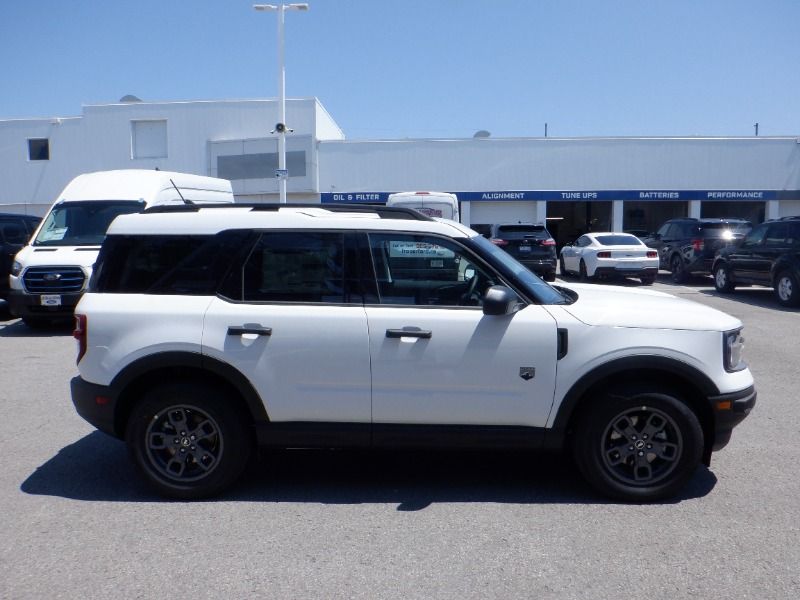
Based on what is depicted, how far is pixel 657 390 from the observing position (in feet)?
15.4

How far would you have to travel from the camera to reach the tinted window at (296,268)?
4844 mm

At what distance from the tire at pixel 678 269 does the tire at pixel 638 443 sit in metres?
17.3

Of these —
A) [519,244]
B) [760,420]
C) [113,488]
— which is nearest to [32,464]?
[113,488]

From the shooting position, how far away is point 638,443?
15.5 ft

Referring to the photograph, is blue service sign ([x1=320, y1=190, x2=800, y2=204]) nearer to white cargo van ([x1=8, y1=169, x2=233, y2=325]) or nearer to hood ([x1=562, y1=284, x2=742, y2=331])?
white cargo van ([x1=8, y1=169, x2=233, y2=325])

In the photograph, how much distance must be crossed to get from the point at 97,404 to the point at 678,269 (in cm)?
1938

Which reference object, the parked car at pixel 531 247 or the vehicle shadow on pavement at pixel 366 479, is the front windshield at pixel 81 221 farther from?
the parked car at pixel 531 247

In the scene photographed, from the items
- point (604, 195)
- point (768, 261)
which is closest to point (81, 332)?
point (768, 261)

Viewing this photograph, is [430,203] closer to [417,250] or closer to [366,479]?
[417,250]

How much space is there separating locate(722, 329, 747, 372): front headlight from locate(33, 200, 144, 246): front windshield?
10.2 meters

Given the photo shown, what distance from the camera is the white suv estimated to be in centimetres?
464

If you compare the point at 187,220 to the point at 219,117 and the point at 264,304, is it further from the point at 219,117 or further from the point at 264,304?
the point at 219,117

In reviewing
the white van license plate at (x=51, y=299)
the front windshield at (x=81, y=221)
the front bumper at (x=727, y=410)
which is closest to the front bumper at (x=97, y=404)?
the front bumper at (x=727, y=410)

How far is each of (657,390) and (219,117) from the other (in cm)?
3223
